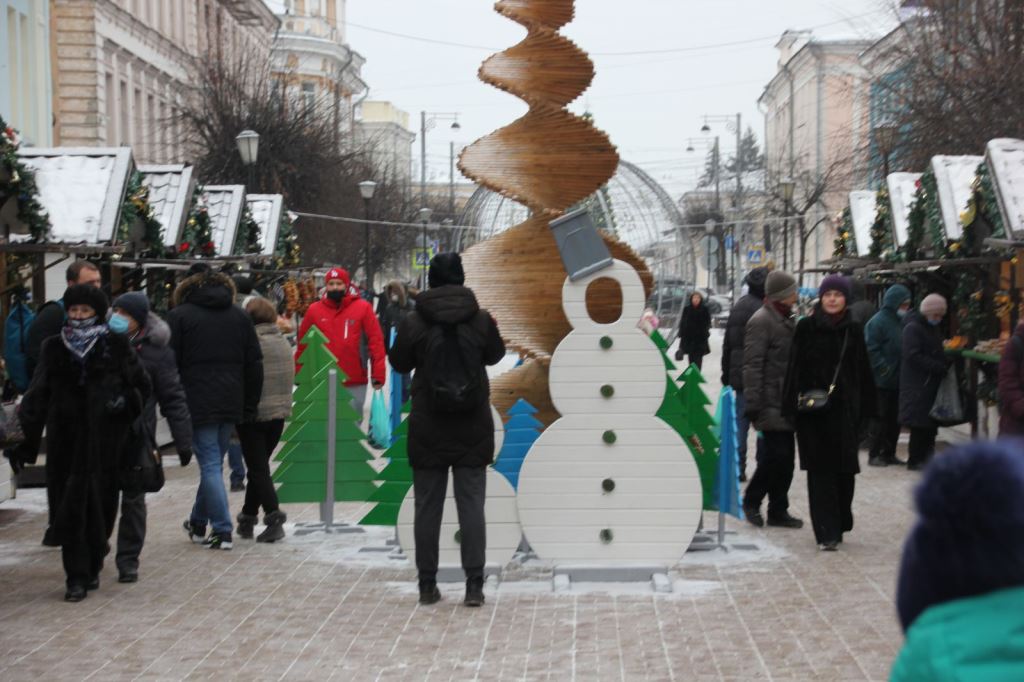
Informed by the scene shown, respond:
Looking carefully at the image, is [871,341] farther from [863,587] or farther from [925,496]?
[925,496]

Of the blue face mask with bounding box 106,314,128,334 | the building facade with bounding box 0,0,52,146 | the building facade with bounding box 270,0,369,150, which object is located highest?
the building facade with bounding box 270,0,369,150

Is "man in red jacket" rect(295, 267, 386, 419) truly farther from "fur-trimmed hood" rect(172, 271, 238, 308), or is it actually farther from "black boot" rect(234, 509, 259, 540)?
"fur-trimmed hood" rect(172, 271, 238, 308)

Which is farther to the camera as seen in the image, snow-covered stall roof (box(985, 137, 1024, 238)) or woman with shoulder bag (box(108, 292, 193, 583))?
snow-covered stall roof (box(985, 137, 1024, 238))

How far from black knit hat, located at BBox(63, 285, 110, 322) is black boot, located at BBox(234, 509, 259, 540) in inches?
107

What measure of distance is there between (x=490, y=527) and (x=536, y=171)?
2673mm

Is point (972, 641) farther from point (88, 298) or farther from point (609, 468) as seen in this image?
point (88, 298)

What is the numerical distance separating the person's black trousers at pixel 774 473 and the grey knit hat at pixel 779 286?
970 mm

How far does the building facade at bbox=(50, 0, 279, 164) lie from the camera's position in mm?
44812

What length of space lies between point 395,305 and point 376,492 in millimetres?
13059

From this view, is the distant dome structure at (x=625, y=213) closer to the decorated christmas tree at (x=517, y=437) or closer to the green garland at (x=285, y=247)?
the decorated christmas tree at (x=517, y=437)

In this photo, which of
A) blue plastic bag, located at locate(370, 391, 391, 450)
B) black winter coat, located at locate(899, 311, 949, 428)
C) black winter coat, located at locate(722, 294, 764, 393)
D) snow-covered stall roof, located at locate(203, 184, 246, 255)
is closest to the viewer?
black winter coat, located at locate(722, 294, 764, 393)

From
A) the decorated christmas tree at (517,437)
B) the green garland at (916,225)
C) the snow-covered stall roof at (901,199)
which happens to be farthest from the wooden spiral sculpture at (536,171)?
the snow-covered stall roof at (901,199)

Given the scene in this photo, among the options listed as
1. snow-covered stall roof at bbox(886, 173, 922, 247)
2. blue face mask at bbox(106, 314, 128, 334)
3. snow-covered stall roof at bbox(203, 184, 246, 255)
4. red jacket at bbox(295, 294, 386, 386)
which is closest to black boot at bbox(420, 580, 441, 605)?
blue face mask at bbox(106, 314, 128, 334)

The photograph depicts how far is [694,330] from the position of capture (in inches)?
1081
